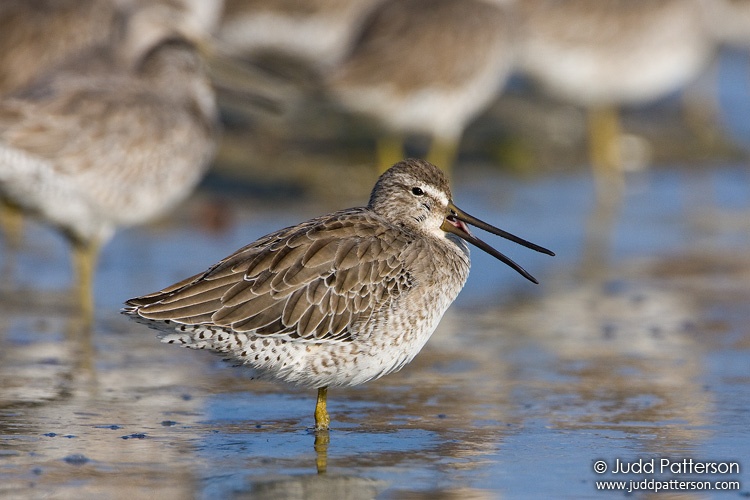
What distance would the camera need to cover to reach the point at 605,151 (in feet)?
43.7

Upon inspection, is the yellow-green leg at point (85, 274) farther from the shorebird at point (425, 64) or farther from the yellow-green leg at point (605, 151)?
the yellow-green leg at point (605, 151)

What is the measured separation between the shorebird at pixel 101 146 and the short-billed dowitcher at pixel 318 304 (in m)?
2.58

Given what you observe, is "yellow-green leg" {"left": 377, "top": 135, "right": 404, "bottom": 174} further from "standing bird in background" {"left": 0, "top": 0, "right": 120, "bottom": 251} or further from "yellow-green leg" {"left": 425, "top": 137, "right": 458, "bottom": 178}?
"standing bird in background" {"left": 0, "top": 0, "right": 120, "bottom": 251}

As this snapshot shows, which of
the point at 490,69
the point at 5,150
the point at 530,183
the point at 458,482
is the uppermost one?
the point at 490,69

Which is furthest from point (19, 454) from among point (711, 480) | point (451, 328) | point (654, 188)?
point (654, 188)

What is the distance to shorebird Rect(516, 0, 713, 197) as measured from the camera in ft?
43.7

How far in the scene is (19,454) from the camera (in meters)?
5.15

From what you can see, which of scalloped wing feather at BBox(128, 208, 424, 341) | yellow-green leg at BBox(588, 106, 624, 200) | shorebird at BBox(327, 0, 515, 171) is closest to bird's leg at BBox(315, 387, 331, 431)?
scalloped wing feather at BBox(128, 208, 424, 341)

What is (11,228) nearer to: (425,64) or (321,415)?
(425,64)

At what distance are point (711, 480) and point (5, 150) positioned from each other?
4.54 m

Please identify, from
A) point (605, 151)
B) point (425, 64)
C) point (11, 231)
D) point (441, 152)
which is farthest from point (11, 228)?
point (605, 151)

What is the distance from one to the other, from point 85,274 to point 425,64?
4.28 meters

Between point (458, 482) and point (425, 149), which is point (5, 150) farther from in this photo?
point (425, 149)

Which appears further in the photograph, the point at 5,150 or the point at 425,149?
the point at 425,149
